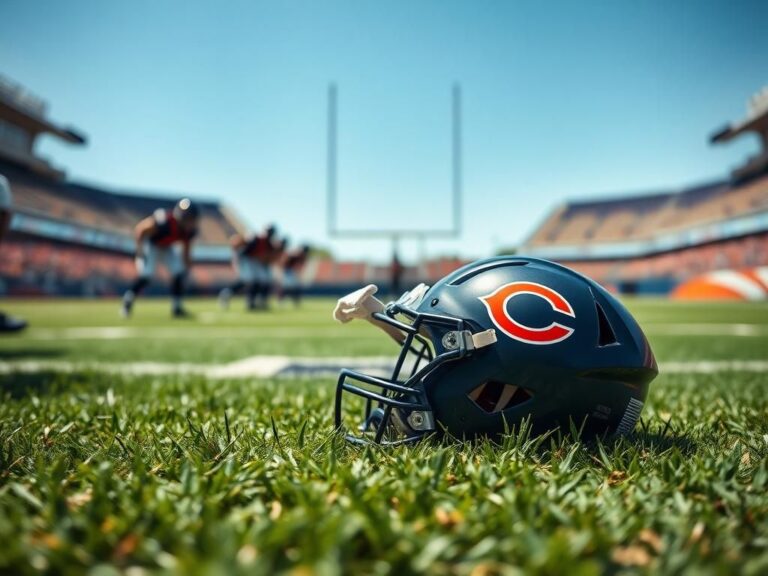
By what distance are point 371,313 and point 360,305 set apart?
41mm

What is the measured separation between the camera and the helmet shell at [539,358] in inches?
54.0

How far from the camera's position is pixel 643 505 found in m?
1.10

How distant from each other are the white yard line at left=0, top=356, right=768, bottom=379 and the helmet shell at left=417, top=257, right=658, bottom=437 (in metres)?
2.10

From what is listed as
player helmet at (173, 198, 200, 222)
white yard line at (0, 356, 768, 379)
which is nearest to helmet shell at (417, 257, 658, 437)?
white yard line at (0, 356, 768, 379)

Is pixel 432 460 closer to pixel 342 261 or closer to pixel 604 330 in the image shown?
pixel 604 330

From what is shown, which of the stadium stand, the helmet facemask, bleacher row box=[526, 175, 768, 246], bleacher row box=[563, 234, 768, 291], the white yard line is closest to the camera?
the helmet facemask

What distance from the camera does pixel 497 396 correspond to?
1.44 metres

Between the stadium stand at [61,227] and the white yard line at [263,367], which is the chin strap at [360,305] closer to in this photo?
the white yard line at [263,367]

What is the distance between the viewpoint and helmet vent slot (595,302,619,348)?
1.42 m

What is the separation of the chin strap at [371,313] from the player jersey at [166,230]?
8.29m

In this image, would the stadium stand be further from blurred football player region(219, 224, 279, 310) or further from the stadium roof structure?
blurred football player region(219, 224, 279, 310)

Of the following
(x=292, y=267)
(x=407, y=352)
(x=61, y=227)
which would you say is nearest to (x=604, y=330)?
(x=407, y=352)

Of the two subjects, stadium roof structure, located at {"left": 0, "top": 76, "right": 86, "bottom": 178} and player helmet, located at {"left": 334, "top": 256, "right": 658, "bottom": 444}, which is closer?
player helmet, located at {"left": 334, "top": 256, "right": 658, "bottom": 444}

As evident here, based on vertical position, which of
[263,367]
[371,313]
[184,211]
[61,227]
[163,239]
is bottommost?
[263,367]
